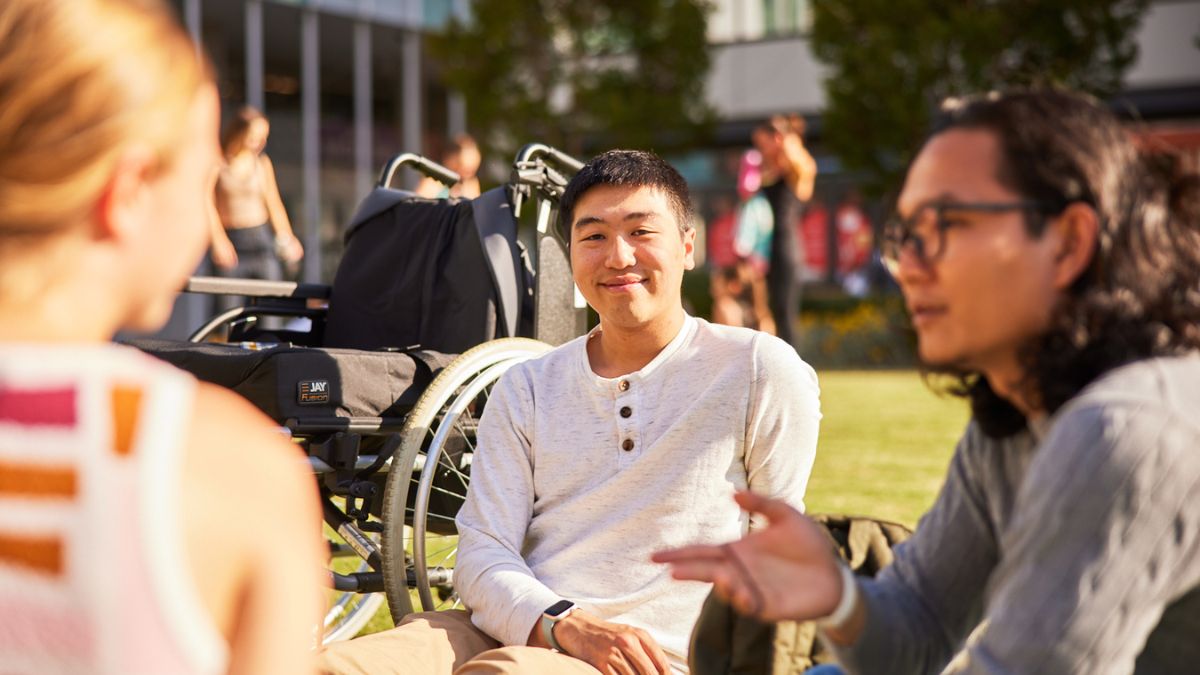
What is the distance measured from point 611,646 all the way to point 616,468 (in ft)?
1.25

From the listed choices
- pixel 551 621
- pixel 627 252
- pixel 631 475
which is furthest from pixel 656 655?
pixel 627 252

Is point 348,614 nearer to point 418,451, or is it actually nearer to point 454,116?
point 418,451

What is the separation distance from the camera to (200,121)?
3.36 feet

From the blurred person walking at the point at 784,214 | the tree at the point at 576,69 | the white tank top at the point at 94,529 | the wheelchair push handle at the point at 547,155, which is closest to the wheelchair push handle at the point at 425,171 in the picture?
the wheelchair push handle at the point at 547,155

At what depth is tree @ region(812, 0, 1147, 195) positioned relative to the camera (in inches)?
627

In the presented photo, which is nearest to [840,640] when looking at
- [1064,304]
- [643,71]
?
[1064,304]

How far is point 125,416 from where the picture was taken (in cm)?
89

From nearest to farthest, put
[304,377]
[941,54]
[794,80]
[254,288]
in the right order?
1. [304,377]
2. [254,288]
3. [941,54]
4. [794,80]

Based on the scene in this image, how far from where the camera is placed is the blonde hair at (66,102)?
91cm

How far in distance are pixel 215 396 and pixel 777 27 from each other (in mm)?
24009

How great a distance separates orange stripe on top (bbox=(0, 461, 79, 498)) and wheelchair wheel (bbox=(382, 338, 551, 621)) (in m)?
2.14

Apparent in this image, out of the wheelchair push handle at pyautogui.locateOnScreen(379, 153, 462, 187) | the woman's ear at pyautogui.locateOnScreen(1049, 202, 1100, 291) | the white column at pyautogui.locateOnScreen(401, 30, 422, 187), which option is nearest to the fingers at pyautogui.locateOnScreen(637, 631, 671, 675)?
the woman's ear at pyautogui.locateOnScreen(1049, 202, 1100, 291)

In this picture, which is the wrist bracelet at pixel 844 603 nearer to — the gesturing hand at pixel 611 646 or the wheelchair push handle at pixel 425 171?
the gesturing hand at pixel 611 646

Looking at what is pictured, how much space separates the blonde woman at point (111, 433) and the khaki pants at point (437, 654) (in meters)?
1.30
